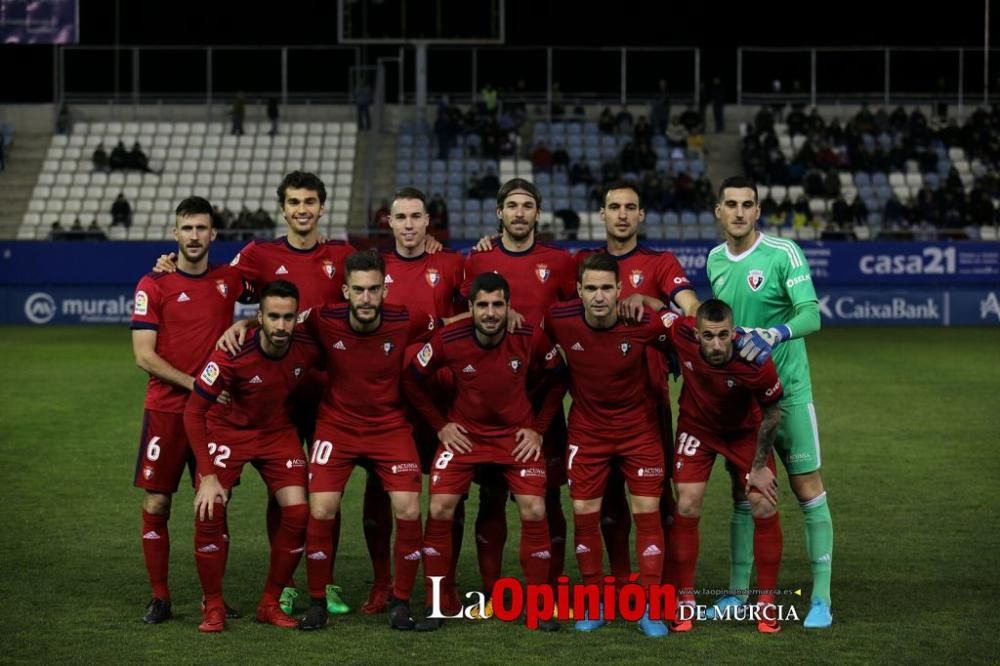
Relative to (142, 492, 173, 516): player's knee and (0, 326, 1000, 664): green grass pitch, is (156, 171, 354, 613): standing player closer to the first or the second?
(142, 492, 173, 516): player's knee

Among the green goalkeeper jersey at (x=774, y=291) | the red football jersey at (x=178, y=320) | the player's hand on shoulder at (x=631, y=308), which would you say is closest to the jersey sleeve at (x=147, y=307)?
the red football jersey at (x=178, y=320)

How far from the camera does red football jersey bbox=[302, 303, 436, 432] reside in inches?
293

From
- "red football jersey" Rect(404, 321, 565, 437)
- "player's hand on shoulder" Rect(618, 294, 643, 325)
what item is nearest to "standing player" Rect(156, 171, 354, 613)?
"red football jersey" Rect(404, 321, 565, 437)

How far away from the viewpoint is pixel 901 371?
1950 cm

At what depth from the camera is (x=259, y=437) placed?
7504 millimetres

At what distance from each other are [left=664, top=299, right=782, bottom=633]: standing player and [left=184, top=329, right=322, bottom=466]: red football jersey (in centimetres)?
188

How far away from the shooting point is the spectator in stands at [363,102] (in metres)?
33.2

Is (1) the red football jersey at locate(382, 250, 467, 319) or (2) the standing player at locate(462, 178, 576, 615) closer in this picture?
(2) the standing player at locate(462, 178, 576, 615)

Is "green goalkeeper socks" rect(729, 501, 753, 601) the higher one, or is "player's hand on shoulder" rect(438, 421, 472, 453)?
"player's hand on shoulder" rect(438, 421, 472, 453)

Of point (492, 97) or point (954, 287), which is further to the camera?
point (492, 97)

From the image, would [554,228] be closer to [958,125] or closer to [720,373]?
[958,125]

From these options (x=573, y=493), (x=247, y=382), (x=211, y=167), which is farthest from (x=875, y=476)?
(x=211, y=167)

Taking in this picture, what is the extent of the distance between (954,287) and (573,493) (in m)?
21.6

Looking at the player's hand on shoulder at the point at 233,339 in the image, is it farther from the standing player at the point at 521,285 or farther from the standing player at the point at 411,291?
the standing player at the point at 521,285
